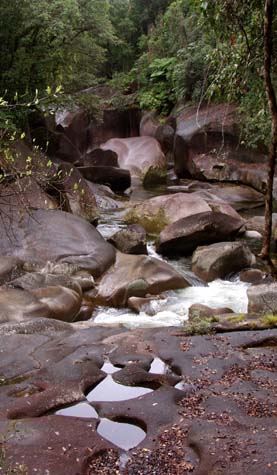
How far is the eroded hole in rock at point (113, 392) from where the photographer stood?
4.96m

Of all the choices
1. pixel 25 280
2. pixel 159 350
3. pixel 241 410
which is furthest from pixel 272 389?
pixel 25 280

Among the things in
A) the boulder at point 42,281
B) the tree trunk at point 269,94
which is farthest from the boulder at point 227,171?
the tree trunk at point 269,94

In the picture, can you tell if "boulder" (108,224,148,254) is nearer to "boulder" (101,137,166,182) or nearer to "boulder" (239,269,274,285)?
"boulder" (239,269,274,285)

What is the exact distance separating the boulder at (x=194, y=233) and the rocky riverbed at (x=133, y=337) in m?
0.03

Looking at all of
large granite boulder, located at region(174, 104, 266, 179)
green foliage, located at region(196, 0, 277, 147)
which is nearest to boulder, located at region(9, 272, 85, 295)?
green foliage, located at region(196, 0, 277, 147)

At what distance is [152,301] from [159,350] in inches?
134

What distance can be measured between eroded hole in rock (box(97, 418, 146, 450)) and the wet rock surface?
64mm

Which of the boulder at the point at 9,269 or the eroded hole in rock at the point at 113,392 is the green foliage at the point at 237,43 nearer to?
the eroded hole in rock at the point at 113,392

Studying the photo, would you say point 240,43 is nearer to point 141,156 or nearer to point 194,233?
point 194,233

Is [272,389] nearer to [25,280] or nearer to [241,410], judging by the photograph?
[241,410]

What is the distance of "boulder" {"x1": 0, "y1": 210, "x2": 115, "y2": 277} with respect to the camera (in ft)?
34.7

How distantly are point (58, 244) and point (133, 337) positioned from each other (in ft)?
15.5

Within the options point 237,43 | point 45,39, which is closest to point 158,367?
point 237,43

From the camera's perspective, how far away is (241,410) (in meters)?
4.51
